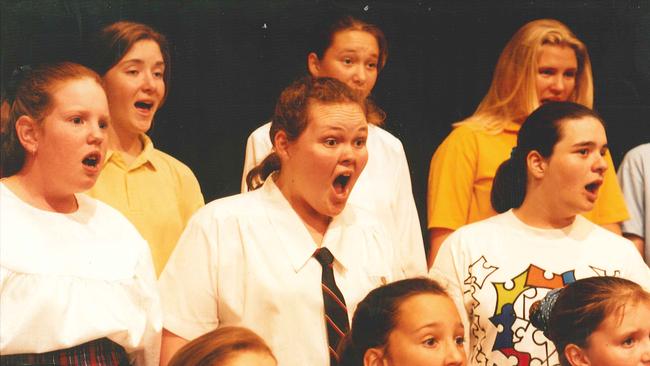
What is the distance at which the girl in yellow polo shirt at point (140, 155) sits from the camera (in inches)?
113

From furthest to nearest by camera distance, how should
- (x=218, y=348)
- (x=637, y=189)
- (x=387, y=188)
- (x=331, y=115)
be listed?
(x=637, y=189) < (x=387, y=188) < (x=331, y=115) < (x=218, y=348)

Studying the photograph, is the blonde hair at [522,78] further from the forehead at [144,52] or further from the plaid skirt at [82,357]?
the plaid skirt at [82,357]

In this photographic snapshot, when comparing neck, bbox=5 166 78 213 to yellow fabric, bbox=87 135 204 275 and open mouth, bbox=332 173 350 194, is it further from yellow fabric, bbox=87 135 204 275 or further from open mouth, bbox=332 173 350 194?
open mouth, bbox=332 173 350 194

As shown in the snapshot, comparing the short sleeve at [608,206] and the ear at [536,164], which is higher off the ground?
the ear at [536,164]

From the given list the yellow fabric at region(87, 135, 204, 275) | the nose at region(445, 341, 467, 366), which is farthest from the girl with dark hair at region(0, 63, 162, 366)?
the nose at region(445, 341, 467, 366)

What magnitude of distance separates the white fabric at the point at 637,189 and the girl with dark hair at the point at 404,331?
125 cm

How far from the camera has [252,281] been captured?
8.43 feet

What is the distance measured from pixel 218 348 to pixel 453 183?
4.86ft

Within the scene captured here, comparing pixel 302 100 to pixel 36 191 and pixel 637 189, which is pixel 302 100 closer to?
pixel 36 191

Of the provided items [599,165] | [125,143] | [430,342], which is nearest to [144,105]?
[125,143]

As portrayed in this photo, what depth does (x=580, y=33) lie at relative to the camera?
3979 millimetres

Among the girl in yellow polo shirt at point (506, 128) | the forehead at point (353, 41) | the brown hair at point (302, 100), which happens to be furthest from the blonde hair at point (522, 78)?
the brown hair at point (302, 100)

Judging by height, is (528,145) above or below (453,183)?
above

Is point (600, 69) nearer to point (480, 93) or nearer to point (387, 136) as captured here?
point (480, 93)
